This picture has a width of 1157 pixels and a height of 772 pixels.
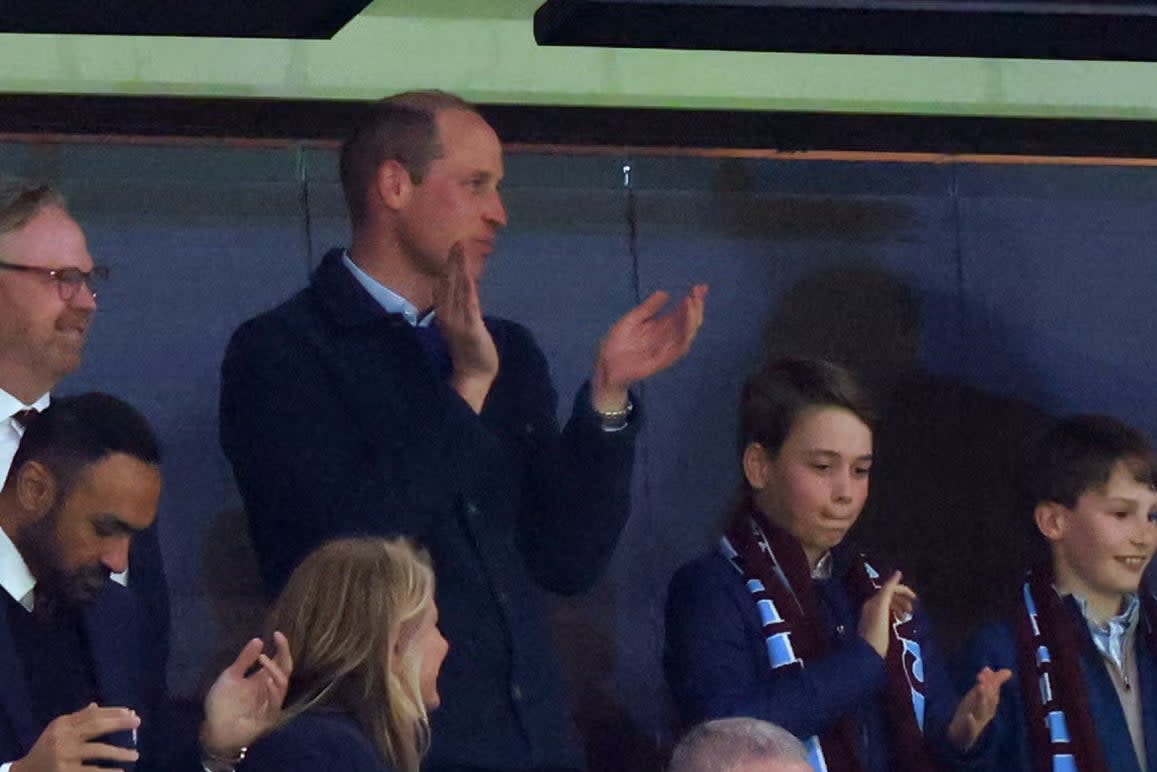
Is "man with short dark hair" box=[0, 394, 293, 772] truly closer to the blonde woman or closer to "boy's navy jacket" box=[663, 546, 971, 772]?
the blonde woman

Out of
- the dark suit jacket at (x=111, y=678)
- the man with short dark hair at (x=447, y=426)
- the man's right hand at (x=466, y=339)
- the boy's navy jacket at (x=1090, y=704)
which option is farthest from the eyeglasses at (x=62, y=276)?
the boy's navy jacket at (x=1090, y=704)

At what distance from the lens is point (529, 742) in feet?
15.7

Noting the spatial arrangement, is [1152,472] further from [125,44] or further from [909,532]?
[125,44]

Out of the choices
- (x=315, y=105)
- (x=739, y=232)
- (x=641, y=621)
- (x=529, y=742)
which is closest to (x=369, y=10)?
(x=315, y=105)

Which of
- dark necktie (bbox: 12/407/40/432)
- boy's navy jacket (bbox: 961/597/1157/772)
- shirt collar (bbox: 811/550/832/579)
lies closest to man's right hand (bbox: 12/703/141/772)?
dark necktie (bbox: 12/407/40/432)

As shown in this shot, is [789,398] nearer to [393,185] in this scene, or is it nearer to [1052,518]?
[1052,518]

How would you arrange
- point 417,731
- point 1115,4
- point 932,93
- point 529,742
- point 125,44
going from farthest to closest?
1. point 932,93
2. point 125,44
3. point 1115,4
4. point 529,742
5. point 417,731

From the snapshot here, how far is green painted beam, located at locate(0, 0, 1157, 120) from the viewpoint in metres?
5.79

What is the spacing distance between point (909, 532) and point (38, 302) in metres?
2.28

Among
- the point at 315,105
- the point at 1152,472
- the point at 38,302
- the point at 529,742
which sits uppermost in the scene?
the point at 315,105

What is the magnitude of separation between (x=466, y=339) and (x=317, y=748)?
92 cm

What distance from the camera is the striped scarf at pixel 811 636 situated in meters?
5.27

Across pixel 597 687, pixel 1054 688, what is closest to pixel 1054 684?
pixel 1054 688

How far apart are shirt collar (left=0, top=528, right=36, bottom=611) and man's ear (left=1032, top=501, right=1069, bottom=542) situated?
94.7 inches
